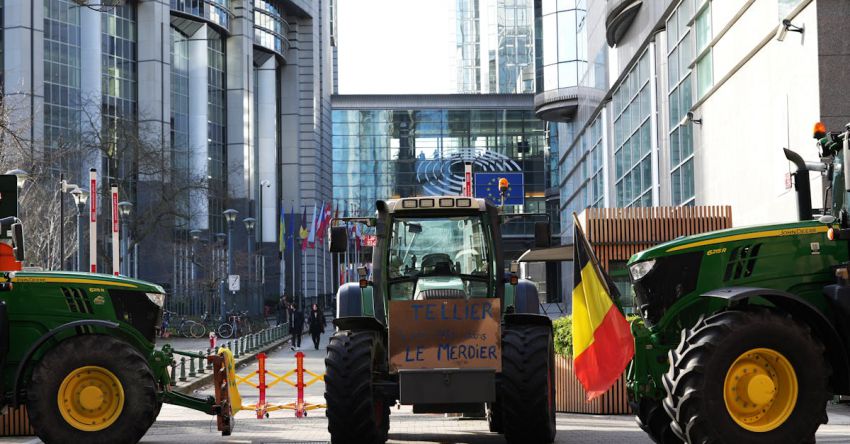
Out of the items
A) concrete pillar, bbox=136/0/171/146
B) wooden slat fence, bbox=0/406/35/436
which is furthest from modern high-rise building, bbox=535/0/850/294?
concrete pillar, bbox=136/0/171/146

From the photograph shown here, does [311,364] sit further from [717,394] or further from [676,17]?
[717,394]

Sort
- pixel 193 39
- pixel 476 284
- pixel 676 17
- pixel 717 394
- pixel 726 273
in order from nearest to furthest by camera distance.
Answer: pixel 717 394, pixel 726 273, pixel 476 284, pixel 676 17, pixel 193 39

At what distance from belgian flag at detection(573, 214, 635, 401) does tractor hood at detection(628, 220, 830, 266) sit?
3.07ft

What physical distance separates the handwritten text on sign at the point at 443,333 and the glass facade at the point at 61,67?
6098 cm

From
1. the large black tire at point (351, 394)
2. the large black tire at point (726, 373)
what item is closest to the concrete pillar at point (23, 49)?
the large black tire at point (351, 394)

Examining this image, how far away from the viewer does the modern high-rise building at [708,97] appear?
22.7 m

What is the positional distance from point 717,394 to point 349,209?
115234mm

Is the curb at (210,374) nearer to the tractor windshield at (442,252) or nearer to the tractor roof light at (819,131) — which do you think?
the tractor windshield at (442,252)

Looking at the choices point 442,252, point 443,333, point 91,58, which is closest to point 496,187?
point 442,252

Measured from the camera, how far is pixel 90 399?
12.6 metres

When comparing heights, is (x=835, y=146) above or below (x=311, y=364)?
above

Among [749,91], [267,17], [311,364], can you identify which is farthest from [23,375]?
Result: [267,17]

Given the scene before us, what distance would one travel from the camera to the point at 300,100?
365 feet

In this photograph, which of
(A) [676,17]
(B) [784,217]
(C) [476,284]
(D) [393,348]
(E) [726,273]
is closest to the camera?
(E) [726,273]
